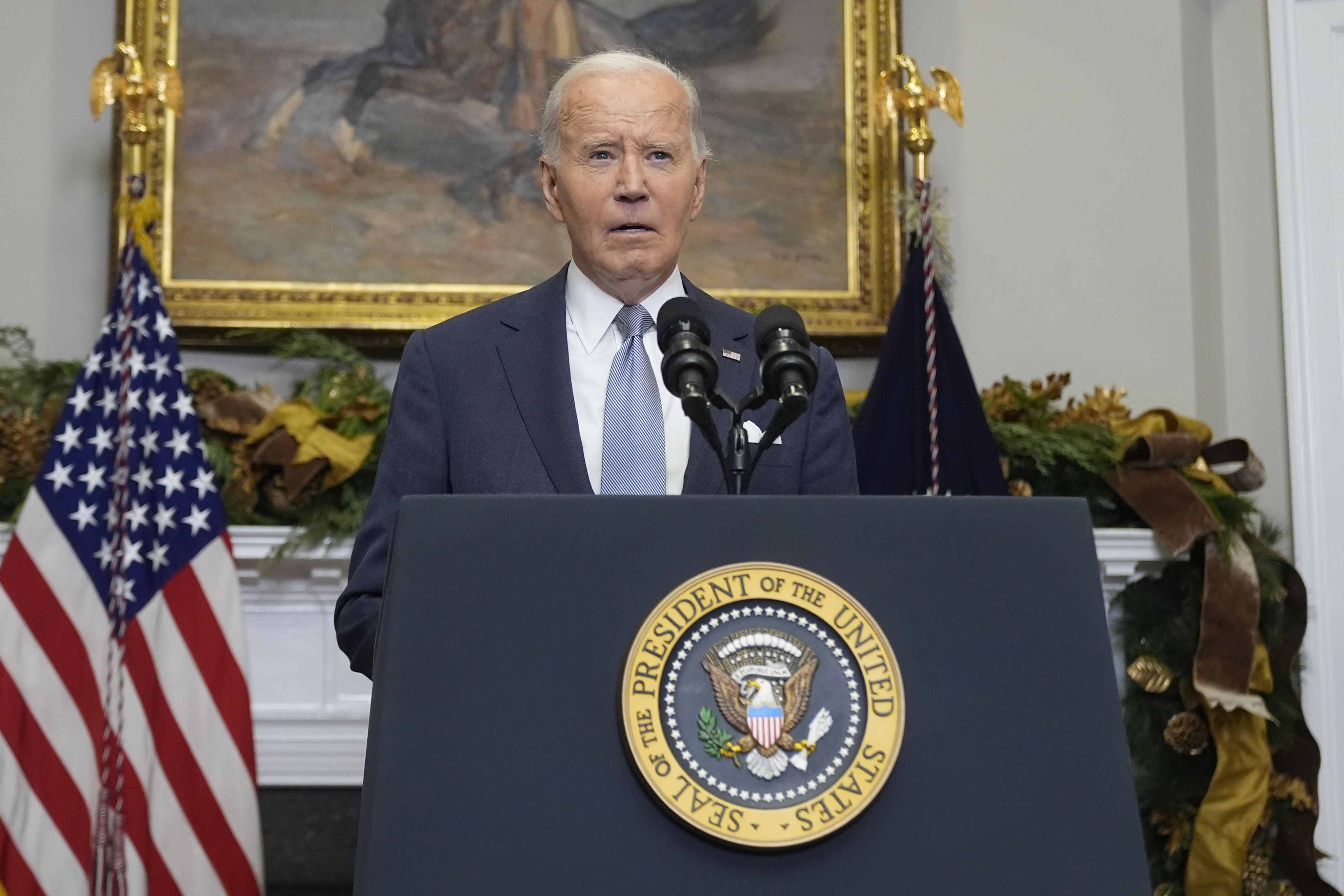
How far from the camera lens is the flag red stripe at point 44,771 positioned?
3021 millimetres

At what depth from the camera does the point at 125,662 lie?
3127mm

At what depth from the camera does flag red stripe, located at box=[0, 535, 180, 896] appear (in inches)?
121

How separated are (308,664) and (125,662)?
1.85 ft

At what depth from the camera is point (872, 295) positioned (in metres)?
3.96

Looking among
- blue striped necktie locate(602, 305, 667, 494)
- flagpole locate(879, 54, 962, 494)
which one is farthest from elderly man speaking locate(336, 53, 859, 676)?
flagpole locate(879, 54, 962, 494)

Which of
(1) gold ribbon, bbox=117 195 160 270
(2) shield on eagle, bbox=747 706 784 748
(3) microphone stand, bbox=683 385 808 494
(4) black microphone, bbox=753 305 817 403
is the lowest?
(2) shield on eagle, bbox=747 706 784 748

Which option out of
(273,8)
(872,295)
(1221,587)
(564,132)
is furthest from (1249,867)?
(273,8)

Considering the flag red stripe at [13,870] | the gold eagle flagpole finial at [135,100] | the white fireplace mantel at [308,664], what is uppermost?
the gold eagle flagpole finial at [135,100]

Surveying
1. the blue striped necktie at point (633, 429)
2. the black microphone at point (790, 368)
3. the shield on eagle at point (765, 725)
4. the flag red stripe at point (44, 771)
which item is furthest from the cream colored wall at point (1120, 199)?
the shield on eagle at point (765, 725)

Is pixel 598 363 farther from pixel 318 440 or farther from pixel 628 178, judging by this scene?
pixel 318 440

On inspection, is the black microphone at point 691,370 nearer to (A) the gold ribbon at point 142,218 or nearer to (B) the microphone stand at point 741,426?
(B) the microphone stand at point 741,426

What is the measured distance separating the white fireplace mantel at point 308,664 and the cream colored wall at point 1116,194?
692mm

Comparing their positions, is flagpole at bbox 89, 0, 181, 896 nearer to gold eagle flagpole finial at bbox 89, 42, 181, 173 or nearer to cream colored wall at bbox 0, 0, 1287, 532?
gold eagle flagpole finial at bbox 89, 42, 181, 173

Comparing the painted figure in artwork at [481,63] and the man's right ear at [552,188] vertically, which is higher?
the painted figure in artwork at [481,63]
